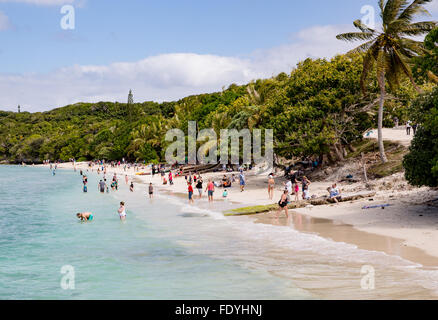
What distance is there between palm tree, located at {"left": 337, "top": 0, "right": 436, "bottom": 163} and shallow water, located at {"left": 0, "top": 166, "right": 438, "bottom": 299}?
15.0 meters

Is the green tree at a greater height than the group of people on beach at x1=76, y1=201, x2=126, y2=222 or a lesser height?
greater

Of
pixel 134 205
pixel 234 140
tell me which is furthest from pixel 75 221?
pixel 234 140

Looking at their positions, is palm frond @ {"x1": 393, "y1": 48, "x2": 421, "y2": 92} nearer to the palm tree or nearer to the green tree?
the palm tree

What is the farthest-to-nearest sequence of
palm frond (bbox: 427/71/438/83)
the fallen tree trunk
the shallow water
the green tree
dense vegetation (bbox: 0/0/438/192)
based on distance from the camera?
the fallen tree trunk, palm frond (bbox: 427/71/438/83), dense vegetation (bbox: 0/0/438/192), the green tree, the shallow water

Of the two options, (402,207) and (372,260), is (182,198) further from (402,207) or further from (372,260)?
(372,260)

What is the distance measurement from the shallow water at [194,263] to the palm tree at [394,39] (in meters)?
15.0

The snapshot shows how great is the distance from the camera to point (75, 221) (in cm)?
2408

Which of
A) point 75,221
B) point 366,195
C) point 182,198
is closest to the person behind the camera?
point 366,195

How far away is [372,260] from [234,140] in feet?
110

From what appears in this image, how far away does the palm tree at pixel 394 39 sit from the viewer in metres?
25.7

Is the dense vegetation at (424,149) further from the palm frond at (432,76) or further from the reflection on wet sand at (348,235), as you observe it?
the reflection on wet sand at (348,235)

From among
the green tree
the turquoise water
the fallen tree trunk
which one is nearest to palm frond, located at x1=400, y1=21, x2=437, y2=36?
the green tree

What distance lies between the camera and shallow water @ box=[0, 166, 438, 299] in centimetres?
Result: 1038

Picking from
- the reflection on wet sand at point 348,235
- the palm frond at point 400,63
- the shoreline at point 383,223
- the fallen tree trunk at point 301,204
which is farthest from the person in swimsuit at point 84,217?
the palm frond at point 400,63
